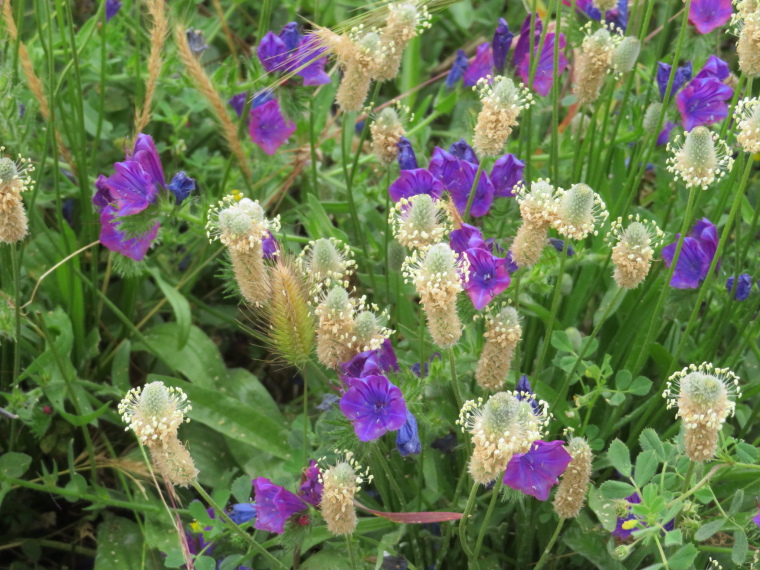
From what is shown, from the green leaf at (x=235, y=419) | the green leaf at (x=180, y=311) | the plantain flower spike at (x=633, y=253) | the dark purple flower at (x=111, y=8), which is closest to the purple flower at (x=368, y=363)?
the plantain flower spike at (x=633, y=253)

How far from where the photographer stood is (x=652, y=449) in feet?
3.93

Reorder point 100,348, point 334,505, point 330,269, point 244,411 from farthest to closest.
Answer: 1. point 100,348
2. point 244,411
3. point 330,269
4. point 334,505

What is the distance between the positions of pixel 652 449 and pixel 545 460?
14 centimetres

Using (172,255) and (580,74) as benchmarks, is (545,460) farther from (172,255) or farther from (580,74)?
(172,255)

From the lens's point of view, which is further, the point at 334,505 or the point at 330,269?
the point at 330,269

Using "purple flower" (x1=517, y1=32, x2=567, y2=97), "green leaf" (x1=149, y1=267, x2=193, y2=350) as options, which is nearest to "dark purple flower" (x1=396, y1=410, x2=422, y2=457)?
"green leaf" (x1=149, y1=267, x2=193, y2=350)

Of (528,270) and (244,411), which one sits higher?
(528,270)

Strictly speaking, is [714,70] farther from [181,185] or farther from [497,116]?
[181,185]

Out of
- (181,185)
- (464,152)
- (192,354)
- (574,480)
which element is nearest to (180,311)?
(192,354)

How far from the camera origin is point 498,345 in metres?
1.20

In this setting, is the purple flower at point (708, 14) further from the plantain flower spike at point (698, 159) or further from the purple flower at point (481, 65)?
the plantain flower spike at point (698, 159)

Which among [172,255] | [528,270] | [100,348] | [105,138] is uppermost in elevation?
[528,270]

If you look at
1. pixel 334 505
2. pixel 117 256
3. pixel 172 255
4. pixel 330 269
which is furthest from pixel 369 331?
pixel 172 255

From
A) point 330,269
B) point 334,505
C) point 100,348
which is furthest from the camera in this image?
point 100,348
